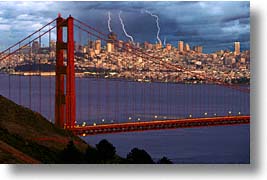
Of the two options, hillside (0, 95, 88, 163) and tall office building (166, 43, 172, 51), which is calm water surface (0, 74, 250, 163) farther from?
tall office building (166, 43, 172, 51)

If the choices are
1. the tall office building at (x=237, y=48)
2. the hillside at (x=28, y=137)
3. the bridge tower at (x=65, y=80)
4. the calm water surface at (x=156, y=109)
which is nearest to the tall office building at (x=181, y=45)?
the calm water surface at (x=156, y=109)

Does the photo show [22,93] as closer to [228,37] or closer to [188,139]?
[188,139]

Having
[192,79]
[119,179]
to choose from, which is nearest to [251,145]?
[192,79]

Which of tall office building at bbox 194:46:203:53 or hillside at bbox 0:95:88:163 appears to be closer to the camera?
hillside at bbox 0:95:88:163

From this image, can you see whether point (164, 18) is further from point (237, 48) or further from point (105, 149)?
point (105, 149)

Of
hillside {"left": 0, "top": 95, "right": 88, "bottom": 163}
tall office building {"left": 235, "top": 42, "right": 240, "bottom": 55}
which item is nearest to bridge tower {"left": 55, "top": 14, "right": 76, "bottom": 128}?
hillside {"left": 0, "top": 95, "right": 88, "bottom": 163}

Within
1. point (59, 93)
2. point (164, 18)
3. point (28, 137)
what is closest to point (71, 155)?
point (28, 137)

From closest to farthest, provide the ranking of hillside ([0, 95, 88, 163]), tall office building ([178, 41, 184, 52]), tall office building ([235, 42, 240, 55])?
hillside ([0, 95, 88, 163]) < tall office building ([235, 42, 240, 55]) < tall office building ([178, 41, 184, 52])

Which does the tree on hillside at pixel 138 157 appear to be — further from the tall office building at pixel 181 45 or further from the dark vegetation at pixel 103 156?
the tall office building at pixel 181 45
